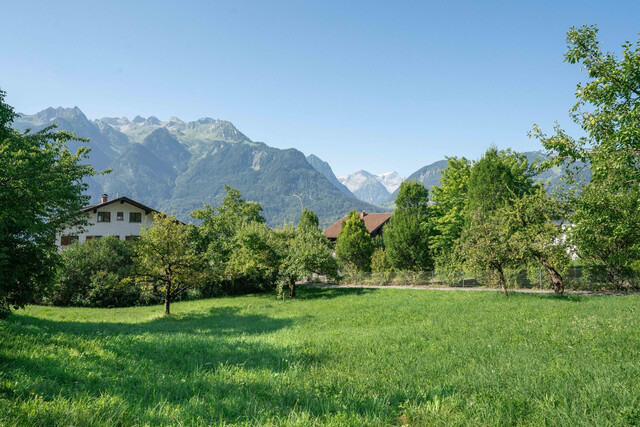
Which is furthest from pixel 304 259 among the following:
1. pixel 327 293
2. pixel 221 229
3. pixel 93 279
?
pixel 93 279

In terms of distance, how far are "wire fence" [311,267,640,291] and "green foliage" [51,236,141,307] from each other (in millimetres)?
23956

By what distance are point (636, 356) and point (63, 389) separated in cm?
978

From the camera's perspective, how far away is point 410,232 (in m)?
35.5

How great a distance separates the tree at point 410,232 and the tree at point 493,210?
5.89 meters

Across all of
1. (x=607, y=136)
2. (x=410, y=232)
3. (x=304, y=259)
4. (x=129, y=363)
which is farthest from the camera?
(x=410, y=232)

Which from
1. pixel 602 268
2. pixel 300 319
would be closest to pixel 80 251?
pixel 300 319

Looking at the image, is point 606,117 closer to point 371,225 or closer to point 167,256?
point 167,256

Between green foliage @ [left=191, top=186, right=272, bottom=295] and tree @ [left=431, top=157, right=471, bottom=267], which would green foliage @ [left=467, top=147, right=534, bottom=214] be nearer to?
tree @ [left=431, top=157, right=471, bottom=267]

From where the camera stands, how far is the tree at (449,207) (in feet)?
115

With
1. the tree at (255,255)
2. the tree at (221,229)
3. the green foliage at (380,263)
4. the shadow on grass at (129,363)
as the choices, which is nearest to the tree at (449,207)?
the green foliage at (380,263)

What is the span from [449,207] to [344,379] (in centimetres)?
3521

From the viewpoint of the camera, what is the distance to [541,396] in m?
4.57

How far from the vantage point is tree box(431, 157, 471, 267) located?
Answer: 3500 cm

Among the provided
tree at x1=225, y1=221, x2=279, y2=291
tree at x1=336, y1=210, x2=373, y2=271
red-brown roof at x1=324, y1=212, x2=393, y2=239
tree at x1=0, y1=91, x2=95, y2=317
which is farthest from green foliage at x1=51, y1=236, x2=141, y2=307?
red-brown roof at x1=324, y1=212, x2=393, y2=239
